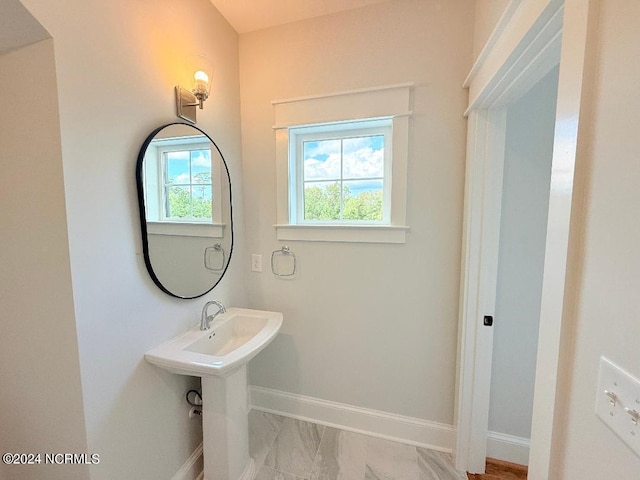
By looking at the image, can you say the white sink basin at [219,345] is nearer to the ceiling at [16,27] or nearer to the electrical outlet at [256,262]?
the electrical outlet at [256,262]

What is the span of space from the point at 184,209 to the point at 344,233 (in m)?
0.91

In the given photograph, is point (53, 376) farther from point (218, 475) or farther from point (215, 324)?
point (218, 475)

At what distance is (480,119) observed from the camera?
1.36 m

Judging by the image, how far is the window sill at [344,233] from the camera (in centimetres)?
164

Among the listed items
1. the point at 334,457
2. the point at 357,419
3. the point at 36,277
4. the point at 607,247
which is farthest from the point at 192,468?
the point at 607,247

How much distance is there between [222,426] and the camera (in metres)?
1.37

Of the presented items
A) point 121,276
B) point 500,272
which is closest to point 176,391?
point 121,276

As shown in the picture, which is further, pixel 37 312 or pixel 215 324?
pixel 215 324

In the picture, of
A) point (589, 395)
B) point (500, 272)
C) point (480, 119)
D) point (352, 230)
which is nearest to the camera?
point (589, 395)

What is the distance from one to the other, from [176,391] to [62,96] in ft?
4.41

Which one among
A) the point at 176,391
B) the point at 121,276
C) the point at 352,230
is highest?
the point at 352,230

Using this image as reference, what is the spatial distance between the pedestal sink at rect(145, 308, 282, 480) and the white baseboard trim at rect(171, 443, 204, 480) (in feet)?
0.35

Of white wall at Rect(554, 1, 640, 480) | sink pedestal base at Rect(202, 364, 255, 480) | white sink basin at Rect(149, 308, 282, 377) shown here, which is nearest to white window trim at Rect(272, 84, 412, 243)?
white sink basin at Rect(149, 308, 282, 377)

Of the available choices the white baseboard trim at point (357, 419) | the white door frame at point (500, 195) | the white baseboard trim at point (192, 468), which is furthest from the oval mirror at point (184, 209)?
the white door frame at point (500, 195)
